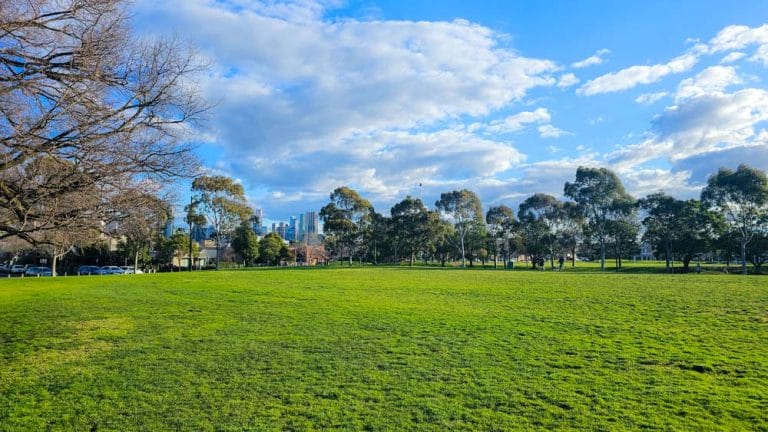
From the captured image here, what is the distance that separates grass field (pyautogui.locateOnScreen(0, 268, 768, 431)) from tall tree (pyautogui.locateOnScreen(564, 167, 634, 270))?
44.5 meters

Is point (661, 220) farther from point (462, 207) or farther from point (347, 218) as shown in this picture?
point (347, 218)

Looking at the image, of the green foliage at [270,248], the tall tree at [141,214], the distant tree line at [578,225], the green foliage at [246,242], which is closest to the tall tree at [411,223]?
the distant tree line at [578,225]

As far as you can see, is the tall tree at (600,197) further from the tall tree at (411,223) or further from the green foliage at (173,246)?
the green foliage at (173,246)

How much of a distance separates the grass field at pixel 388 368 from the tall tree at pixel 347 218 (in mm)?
54591

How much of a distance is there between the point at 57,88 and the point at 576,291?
19274 millimetres

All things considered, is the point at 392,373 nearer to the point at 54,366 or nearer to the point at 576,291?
the point at 54,366

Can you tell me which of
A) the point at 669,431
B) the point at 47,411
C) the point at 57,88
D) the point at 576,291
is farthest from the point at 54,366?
the point at 576,291

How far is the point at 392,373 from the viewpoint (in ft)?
23.4

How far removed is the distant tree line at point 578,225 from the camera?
144 ft

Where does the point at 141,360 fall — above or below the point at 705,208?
below

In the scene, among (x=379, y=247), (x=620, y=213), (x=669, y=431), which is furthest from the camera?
(x=379, y=247)

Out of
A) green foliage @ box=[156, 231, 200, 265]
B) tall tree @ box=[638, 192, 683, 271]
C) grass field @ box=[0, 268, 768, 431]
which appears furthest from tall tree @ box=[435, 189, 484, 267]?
grass field @ box=[0, 268, 768, 431]

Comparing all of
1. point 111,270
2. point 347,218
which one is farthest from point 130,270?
point 347,218

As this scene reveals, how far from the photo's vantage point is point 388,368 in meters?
7.41
